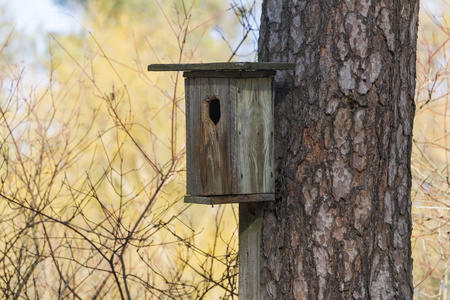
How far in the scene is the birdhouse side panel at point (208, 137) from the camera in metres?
2.33

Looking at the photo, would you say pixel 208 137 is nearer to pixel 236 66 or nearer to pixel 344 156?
pixel 236 66

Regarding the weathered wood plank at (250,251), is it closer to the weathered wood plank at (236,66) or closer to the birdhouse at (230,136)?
the birdhouse at (230,136)

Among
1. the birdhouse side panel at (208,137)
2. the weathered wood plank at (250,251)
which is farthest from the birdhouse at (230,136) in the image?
the weathered wood plank at (250,251)

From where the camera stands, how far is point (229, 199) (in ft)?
7.66

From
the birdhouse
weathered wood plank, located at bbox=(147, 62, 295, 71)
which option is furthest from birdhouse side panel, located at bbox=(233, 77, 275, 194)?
weathered wood plank, located at bbox=(147, 62, 295, 71)

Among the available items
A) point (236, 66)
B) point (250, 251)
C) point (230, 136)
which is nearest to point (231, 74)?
point (236, 66)

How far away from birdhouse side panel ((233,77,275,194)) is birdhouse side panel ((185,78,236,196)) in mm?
43

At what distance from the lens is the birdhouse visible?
2328mm

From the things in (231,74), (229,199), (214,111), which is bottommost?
(229,199)

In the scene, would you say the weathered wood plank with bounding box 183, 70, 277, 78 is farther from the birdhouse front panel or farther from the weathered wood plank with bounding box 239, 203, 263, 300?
the weathered wood plank with bounding box 239, 203, 263, 300

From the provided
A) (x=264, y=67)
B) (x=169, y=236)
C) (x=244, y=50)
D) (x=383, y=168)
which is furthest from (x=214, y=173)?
(x=169, y=236)

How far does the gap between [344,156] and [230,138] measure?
47cm

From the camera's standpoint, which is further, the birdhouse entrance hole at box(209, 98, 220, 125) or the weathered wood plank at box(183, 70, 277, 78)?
the birdhouse entrance hole at box(209, 98, 220, 125)

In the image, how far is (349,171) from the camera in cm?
226
